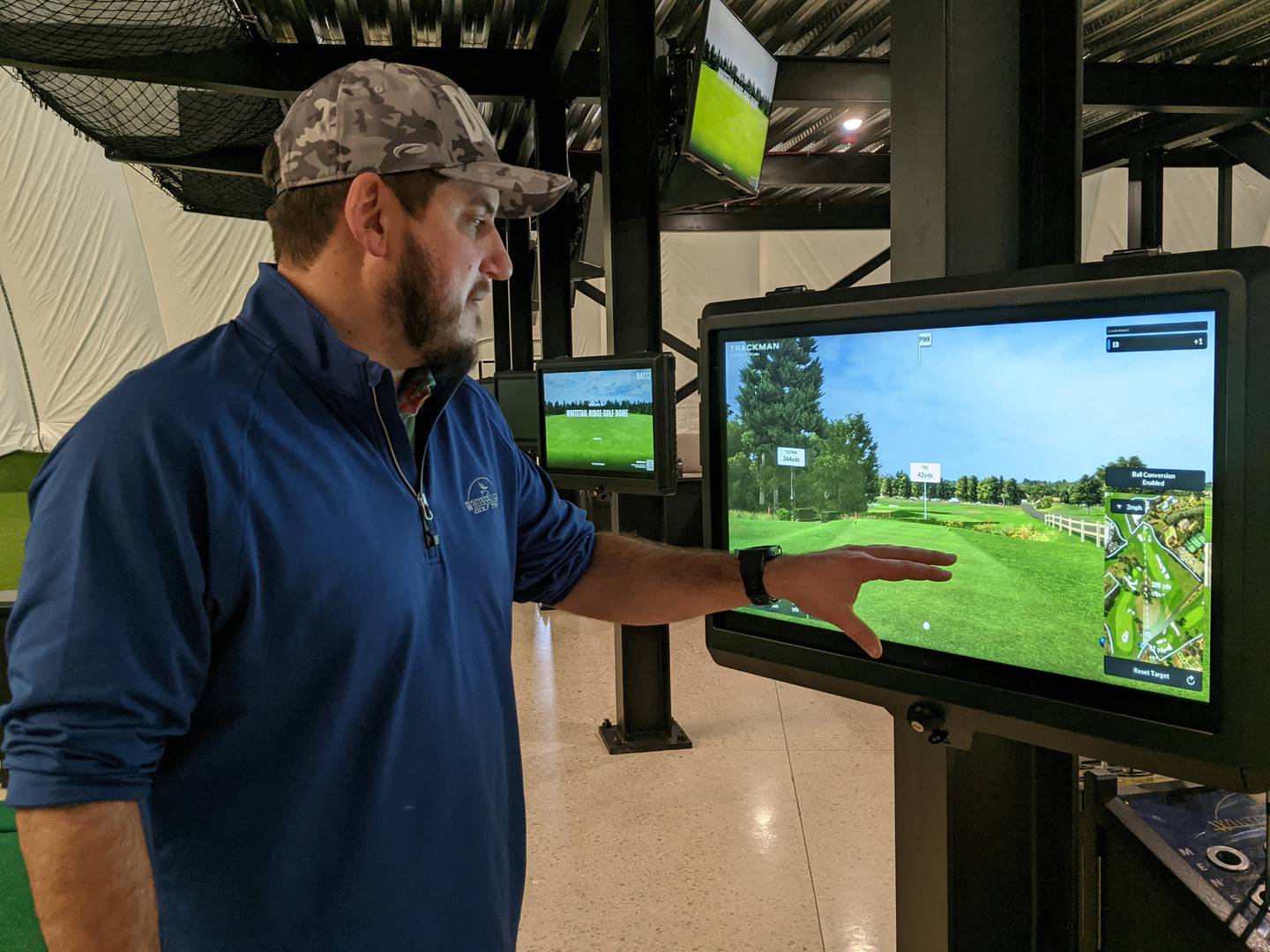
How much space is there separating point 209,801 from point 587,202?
5.71 m

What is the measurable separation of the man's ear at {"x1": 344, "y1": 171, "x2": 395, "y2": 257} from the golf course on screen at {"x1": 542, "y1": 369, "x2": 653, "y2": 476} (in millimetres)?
2447

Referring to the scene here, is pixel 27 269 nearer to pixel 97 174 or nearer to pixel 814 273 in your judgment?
pixel 97 174

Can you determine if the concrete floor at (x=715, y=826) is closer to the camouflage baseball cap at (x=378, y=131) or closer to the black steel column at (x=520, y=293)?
the camouflage baseball cap at (x=378, y=131)

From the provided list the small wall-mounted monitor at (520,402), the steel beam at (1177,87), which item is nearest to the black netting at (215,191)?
the small wall-mounted monitor at (520,402)

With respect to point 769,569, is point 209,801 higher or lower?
lower

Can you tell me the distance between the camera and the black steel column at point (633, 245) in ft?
12.3

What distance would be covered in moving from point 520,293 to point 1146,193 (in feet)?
17.0

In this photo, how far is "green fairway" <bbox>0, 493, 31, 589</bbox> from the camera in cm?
770

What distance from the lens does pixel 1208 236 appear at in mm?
10320

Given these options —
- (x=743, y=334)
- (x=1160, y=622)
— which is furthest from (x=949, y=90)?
(x=1160, y=622)

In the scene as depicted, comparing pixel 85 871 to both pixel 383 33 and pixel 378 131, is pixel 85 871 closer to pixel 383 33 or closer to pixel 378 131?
pixel 378 131

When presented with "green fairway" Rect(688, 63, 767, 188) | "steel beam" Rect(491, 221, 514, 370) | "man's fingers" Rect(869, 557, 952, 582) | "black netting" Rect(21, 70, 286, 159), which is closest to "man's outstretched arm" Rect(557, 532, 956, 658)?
"man's fingers" Rect(869, 557, 952, 582)

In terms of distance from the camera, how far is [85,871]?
0.90 m

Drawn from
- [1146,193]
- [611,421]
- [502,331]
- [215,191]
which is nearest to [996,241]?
[611,421]
